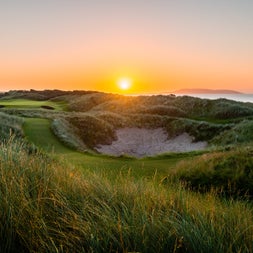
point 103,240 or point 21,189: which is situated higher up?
point 21,189

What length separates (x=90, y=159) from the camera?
16031 mm

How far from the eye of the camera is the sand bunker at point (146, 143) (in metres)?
25.5

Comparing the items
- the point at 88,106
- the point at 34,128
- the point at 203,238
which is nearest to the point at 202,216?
the point at 203,238

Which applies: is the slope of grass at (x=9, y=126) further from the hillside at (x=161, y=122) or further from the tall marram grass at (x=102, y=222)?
the tall marram grass at (x=102, y=222)

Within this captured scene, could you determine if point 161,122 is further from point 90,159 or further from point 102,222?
point 102,222

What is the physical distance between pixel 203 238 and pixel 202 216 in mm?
593

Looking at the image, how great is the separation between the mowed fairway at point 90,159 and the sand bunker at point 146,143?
440 cm

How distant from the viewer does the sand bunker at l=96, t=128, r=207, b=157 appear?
2546 centimetres

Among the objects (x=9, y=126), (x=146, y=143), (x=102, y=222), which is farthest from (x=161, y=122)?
(x=102, y=222)

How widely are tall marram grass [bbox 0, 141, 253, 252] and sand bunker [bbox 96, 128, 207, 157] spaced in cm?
1887

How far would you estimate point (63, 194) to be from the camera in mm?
5031

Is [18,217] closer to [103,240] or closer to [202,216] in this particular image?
[103,240]

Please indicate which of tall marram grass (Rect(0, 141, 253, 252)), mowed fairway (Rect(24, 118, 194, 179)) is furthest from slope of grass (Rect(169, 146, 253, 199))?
tall marram grass (Rect(0, 141, 253, 252))

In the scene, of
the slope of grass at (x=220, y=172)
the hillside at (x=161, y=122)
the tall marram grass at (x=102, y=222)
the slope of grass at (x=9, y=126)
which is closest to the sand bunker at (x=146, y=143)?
the hillside at (x=161, y=122)
